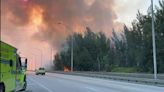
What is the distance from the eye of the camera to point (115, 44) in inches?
6521

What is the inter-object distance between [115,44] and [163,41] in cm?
8180

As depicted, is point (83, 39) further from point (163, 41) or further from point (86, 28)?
point (163, 41)

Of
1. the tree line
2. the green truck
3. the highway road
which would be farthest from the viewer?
the tree line

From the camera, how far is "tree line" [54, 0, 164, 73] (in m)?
87.5

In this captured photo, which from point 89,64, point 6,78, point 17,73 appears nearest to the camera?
point 6,78

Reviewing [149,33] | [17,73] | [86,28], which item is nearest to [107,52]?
[86,28]

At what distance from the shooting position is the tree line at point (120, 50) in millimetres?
87500

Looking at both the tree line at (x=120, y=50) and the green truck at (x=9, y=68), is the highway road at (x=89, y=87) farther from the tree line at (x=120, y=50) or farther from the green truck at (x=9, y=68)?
the tree line at (x=120, y=50)

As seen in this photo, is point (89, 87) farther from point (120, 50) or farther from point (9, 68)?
point (120, 50)

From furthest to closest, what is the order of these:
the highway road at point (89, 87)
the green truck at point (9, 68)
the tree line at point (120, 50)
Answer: the tree line at point (120, 50)
the highway road at point (89, 87)
the green truck at point (9, 68)

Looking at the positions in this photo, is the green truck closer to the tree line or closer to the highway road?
the highway road

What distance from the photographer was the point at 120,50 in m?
154

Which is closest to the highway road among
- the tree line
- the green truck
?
the green truck

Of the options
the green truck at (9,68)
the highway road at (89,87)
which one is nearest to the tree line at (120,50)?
the highway road at (89,87)
